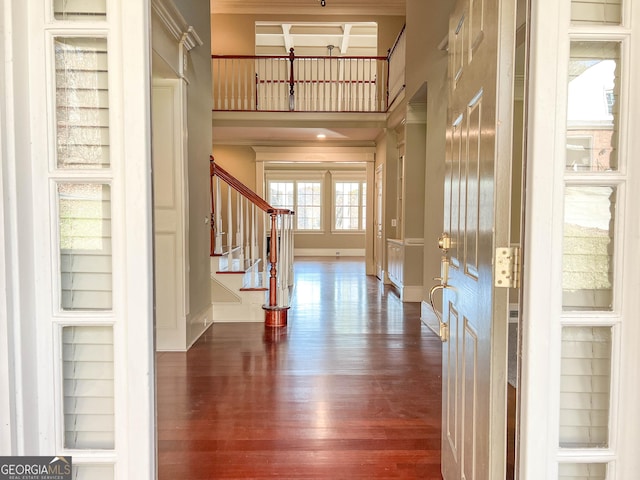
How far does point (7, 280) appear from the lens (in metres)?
1.10

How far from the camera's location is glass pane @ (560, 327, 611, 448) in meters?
1.14

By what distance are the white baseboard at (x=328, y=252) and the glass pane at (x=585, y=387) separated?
11296 mm

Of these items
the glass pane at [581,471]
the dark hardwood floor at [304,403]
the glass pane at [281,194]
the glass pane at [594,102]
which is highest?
the glass pane at [281,194]

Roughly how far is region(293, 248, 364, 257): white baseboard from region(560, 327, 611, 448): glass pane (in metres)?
11.3

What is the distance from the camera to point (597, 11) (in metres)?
1.10

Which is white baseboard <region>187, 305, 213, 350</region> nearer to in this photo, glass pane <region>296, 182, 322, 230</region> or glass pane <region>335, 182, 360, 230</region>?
glass pane <region>296, 182, 322, 230</region>

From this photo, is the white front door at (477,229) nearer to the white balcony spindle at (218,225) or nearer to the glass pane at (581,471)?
the glass pane at (581,471)

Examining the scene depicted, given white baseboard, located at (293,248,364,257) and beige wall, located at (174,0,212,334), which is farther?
white baseboard, located at (293,248,364,257)

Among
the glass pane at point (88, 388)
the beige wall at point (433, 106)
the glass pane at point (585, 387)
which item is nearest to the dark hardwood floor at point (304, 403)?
the glass pane at point (88, 388)

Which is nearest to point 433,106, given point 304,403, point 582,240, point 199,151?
point 199,151

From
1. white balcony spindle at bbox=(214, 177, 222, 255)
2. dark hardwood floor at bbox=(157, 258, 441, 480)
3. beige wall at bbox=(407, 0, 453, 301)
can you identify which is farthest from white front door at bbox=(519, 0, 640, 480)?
white balcony spindle at bbox=(214, 177, 222, 255)

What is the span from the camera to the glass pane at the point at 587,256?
1.12 metres

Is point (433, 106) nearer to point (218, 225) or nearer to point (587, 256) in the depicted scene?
point (218, 225)

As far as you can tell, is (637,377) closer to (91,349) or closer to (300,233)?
(91,349)
